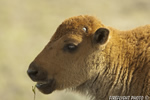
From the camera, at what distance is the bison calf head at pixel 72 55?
9.52 metres

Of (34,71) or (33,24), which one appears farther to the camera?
(33,24)

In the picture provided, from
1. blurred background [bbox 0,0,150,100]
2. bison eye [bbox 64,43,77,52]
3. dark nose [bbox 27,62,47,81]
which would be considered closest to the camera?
dark nose [bbox 27,62,47,81]

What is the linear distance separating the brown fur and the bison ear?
0.31ft

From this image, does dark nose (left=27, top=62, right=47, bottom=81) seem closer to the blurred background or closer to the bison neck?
the bison neck

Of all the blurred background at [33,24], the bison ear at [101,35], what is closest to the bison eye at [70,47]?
the bison ear at [101,35]

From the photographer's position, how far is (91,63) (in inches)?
377

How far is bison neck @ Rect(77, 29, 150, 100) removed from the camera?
371 inches

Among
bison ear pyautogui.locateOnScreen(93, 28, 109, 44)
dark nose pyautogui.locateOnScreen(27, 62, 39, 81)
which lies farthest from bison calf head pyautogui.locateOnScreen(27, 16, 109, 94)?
dark nose pyautogui.locateOnScreen(27, 62, 39, 81)

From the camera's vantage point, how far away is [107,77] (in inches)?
376

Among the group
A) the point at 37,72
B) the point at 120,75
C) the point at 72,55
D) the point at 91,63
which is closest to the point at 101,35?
the point at 91,63

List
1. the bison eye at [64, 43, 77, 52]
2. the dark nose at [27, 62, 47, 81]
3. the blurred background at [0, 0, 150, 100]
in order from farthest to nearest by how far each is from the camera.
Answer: the blurred background at [0, 0, 150, 100]
the bison eye at [64, 43, 77, 52]
the dark nose at [27, 62, 47, 81]

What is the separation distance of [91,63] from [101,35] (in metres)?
0.61

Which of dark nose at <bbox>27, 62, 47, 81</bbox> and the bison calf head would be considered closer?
dark nose at <bbox>27, 62, 47, 81</bbox>

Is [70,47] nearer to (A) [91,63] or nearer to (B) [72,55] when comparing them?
(B) [72,55]
